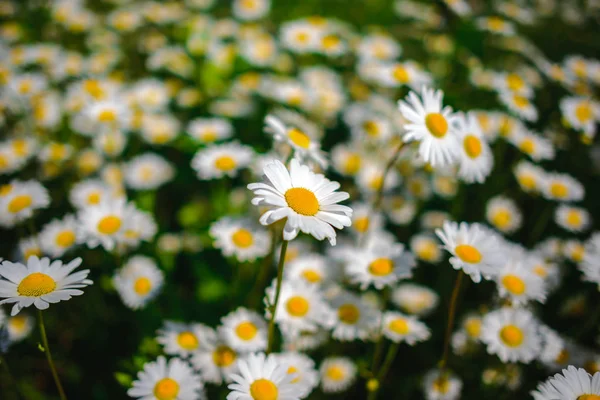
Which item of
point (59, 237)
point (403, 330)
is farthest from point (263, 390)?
point (59, 237)

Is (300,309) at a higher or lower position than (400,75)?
lower

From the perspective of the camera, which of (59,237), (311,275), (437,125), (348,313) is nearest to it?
(437,125)

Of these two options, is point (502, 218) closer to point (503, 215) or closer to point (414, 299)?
point (503, 215)

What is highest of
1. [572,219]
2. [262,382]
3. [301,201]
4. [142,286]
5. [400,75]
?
[301,201]

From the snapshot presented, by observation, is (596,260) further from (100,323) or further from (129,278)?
(100,323)

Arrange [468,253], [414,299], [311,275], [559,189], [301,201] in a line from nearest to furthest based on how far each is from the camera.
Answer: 1. [301,201]
2. [468,253]
3. [311,275]
4. [414,299]
5. [559,189]

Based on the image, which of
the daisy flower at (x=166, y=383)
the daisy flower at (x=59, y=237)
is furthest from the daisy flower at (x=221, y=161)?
the daisy flower at (x=166, y=383)
